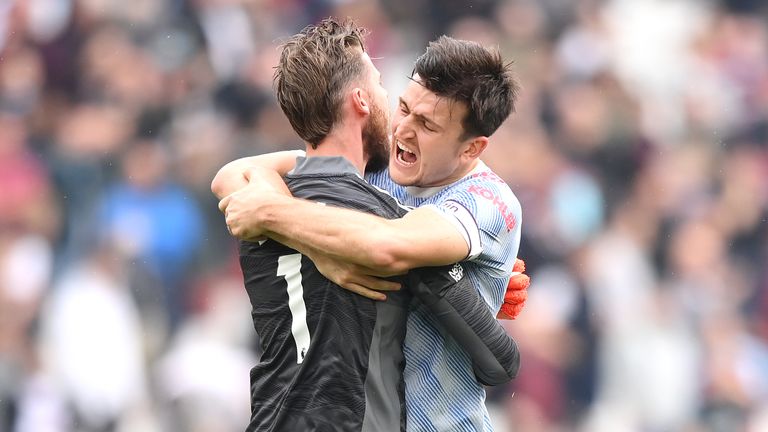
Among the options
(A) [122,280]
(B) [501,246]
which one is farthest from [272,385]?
(A) [122,280]

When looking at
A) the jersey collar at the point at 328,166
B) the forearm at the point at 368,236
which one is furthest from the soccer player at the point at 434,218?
the jersey collar at the point at 328,166

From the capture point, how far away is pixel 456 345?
3180mm

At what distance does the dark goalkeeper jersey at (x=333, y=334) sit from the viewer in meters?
2.98

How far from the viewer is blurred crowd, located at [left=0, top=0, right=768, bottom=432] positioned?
6.41m

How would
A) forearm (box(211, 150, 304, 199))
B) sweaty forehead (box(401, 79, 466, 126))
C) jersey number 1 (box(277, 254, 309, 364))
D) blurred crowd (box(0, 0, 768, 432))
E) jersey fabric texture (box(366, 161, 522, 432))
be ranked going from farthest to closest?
blurred crowd (box(0, 0, 768, 432)), forearm (box(211, 150, 304, 199)), sweaty forehead (box(401, 79, 466, 126)), jersey fabric texture (box(366, 161, 522, 432)), jersey number 1 (box(277, 254, 309, 364))

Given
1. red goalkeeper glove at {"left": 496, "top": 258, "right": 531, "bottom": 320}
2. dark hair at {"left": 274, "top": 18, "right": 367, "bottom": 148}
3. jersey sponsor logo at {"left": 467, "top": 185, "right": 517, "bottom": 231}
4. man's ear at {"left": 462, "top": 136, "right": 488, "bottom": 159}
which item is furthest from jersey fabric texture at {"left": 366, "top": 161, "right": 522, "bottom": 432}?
dark hair at {"left": 274, "top": 18, "right": 367, "bottom": 148}

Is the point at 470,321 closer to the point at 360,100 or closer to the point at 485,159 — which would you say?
the point at 360,100

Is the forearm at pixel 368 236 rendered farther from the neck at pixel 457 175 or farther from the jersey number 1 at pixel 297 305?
the neck at pixel 457 175

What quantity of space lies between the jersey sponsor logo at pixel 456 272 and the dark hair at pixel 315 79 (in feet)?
1.65

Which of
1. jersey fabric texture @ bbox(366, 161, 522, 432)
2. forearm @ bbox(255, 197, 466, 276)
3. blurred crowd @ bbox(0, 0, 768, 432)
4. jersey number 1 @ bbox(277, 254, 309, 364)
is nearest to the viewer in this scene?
forearm @ bbox(255, 197, 466, 276)

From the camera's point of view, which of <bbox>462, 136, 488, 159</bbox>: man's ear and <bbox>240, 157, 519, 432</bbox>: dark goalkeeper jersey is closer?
<bbox>240, 157, 519, 432</bbox>: dark goalkeeper jersey

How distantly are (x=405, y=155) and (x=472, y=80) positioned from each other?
0.30 m

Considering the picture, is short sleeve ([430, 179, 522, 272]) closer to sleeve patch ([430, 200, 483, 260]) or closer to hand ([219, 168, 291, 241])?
sleeve patch ([430, 200, 483, 260])

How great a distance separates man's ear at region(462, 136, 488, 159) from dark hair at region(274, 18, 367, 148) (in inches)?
14.6
